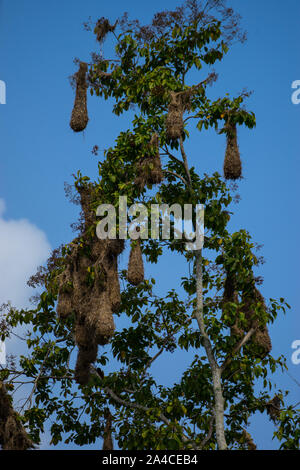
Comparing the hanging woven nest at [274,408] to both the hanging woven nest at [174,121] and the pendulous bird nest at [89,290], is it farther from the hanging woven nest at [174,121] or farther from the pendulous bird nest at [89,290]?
the hanging woven nest at [174,121]

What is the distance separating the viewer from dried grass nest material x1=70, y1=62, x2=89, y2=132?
38.3 feet

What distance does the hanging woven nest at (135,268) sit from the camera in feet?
34.1

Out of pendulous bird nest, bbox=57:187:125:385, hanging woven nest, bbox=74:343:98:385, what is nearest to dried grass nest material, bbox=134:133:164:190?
pendulous bird nest, bbox=57:187:125:385

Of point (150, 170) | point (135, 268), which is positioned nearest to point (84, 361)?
point (135, 268)

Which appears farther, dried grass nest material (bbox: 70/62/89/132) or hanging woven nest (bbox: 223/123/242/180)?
dried grass nest material (bbox: 70/62/89/132)

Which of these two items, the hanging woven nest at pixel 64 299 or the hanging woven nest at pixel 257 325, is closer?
the hanging woven nest at pixel 64 299

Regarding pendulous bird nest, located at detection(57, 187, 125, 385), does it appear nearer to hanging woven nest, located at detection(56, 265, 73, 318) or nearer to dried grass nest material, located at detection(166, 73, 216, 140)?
hanging woven nest, located at detection(56, 265, 73, 318)

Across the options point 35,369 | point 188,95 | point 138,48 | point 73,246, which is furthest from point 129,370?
point 138,48

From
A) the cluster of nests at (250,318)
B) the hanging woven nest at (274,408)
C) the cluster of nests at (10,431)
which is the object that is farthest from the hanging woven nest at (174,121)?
the hanging woven nest at (274,408)

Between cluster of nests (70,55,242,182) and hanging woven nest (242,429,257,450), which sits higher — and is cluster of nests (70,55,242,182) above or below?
above

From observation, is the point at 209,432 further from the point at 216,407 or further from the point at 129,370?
the point at 129,370

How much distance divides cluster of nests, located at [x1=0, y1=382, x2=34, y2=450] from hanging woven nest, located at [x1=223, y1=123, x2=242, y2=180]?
20.3ft

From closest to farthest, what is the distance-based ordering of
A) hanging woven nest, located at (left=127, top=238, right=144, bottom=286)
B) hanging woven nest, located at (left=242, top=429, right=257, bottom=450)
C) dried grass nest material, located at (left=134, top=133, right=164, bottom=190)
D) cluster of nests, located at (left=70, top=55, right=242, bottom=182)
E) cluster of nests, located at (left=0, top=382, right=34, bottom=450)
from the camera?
cluster of nests, located at (left=0, top=382, right=34, bottom=450) → hanging woven nest, located at (left=127, top=238, right=144, bottom=286) → dried grass nest material, located at (left=134, top=133, right=164, bottom=190) → cluster of nests, located at (left=70, top=55, right=242, bottom=182) → hanging woven nest, located at (left=242, top=429, right=257, bottom=450)

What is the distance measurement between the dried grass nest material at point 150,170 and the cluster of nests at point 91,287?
4.22ft
